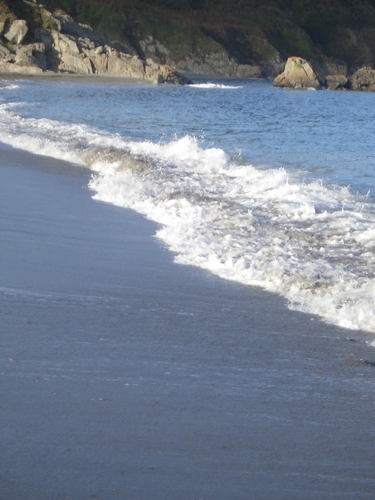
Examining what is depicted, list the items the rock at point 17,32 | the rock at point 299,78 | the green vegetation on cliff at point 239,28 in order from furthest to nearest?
the green vegetation on cliff at point 239,28 → the rock at point 299,78 → the rock at point 17,32

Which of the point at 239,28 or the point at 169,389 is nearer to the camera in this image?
the point at 169,389

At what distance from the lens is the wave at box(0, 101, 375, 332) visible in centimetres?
624

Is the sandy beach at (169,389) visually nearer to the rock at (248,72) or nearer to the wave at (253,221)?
the wave at (253,221)

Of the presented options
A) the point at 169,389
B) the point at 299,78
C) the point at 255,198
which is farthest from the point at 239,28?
the point at 169,389

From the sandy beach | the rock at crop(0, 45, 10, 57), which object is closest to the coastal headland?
the rock at crop(0, 45, 10, 57)

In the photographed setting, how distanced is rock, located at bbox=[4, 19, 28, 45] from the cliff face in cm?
4156

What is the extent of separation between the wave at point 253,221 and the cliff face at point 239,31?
357ft

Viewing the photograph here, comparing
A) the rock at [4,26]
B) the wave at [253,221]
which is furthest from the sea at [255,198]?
the rock at [4,26]

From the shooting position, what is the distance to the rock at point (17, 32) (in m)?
78.8

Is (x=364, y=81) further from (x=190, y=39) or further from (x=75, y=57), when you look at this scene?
(x=190, y=39)

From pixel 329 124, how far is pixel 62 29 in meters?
62.8

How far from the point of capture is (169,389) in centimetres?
418

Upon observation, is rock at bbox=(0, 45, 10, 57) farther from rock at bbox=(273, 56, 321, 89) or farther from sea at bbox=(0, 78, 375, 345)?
sea at bbox=(0, 78, 375, 345)

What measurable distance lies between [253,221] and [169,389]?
4946 mm
